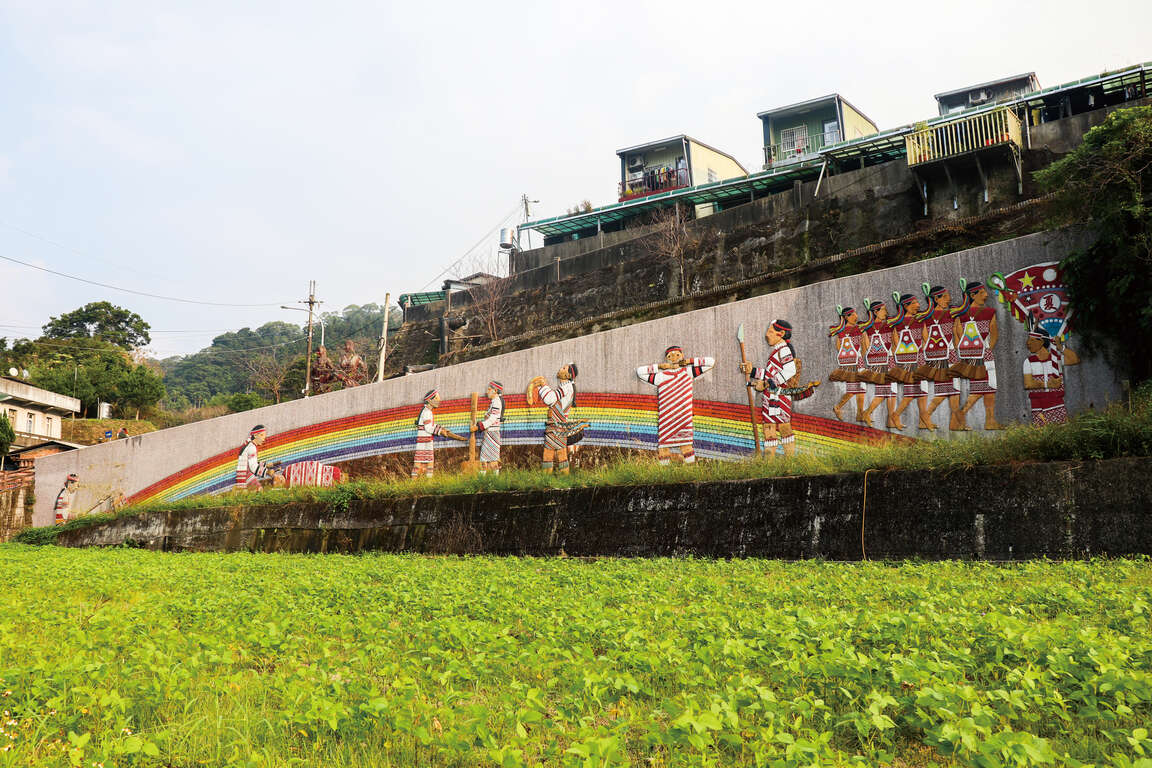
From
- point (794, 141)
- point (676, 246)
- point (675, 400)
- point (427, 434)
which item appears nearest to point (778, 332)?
point (675, 400)

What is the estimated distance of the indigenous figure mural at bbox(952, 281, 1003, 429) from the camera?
33.8 feet

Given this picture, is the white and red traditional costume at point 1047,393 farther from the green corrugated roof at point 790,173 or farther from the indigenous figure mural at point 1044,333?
the green corrugated roof at point 790,173

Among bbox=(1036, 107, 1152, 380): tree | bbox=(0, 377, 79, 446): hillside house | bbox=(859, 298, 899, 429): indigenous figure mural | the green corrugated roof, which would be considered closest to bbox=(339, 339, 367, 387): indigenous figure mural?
the green corrugated roof

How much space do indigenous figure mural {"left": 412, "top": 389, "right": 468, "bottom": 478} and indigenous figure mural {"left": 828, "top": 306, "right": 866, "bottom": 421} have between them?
29.0 ft

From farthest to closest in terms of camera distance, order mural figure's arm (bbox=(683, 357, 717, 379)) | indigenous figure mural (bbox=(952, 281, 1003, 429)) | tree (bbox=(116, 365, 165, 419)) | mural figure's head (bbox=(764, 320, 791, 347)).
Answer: tree (bbox=(116, 365, 165, 419)) < mural figure's arm (bbox=(683, 357, 717, 379)) < mural figure's head (bbox=(764, 320, 791, 347)) < indigenous figure mural (bbox=(952, 281, 1003, 429))

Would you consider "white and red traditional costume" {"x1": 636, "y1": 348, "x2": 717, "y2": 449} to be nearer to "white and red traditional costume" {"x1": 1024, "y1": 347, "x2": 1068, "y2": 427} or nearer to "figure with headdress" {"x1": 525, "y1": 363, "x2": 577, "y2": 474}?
"figure with headdress" {"x1": 525, "y1": 363, "x2": 577, "y2": 474}

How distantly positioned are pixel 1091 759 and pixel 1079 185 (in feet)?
29.5

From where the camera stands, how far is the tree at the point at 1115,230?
9.00m

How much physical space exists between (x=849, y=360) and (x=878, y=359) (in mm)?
434

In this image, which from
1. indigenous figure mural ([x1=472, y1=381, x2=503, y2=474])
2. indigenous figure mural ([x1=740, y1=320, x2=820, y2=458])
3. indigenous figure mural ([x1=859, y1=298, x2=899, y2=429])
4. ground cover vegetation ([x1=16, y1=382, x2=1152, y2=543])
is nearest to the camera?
ground cover vegetation ([x1=16, y1=382, x2=1152, y2=543])

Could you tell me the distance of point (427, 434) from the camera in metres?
17.8

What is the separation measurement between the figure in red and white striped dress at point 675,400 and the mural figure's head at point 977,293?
4.07 m

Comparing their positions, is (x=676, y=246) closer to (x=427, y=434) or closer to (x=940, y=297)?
(x=427, y=434)

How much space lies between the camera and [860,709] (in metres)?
3.20
